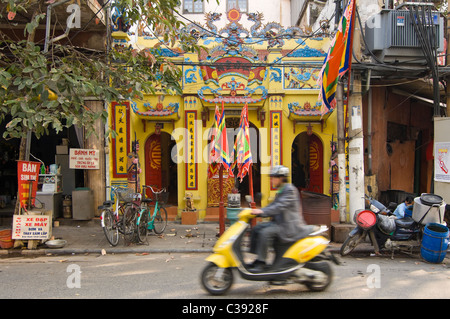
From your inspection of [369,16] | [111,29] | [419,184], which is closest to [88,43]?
[111,29]

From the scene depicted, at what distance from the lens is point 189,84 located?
10500 mm

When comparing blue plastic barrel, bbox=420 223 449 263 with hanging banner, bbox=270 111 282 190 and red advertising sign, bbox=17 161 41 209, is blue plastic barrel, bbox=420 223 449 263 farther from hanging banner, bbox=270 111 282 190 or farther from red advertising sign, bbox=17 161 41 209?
red advertising sign, bbox=17 161 41 209

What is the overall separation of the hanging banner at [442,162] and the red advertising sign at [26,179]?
9.78 metres

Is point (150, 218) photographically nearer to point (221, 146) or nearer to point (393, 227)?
point (221, 146)

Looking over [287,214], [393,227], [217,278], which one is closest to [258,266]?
[217,278]

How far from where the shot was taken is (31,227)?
757 centimetres

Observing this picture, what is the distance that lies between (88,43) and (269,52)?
17.6ft

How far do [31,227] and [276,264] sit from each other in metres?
5.73

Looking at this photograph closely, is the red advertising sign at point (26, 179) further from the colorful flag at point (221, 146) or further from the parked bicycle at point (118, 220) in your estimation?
the colorful flag at point (221, 146)

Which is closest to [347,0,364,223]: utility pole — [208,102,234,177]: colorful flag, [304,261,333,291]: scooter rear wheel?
[208,102,234,177]: colorful flag

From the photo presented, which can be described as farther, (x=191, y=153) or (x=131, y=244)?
(x=191, y=153)

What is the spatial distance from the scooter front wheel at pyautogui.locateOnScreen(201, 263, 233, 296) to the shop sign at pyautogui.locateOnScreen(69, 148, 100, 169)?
21.2 ft

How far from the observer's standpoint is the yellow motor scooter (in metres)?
→ 4.61

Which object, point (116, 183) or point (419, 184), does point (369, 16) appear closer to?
point (419, 184)
